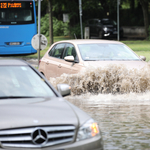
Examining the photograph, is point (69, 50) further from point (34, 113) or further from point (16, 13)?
point (16, 13)

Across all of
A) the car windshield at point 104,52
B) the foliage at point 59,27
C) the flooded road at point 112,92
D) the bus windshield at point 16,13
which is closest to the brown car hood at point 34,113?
the flooded road at point 112,92

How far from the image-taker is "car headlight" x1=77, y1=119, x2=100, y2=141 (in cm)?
461

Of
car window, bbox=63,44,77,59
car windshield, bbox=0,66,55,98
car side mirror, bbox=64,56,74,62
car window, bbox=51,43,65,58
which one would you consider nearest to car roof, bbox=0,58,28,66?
car windshield, bbox=0,66,55,98

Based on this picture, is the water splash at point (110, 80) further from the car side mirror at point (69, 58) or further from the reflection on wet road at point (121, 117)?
the car side mirror at point (69, 58)

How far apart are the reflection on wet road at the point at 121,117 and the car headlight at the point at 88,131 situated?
68.1 inches

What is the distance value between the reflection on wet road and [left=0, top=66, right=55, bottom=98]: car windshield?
4.50 ft

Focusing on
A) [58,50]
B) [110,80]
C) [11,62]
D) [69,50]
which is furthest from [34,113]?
[58,50]

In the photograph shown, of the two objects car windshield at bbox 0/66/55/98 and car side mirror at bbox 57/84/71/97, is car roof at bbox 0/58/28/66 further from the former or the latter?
car side mirror at bbox 57/84/71/97

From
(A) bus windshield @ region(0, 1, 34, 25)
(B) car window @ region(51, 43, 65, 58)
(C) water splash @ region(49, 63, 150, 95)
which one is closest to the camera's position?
(C) water splash @ region(49, 63, 150, 95)

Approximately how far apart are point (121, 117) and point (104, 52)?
3501 mm

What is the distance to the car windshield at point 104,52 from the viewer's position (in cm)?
1191

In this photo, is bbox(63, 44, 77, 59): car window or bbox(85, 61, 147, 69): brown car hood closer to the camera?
bbox(85, 61, 147, 69): brown car hood

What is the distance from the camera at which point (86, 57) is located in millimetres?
11789

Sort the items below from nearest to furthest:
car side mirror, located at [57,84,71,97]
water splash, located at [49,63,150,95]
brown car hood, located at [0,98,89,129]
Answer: brown car hood, located at [0,98,89,129] → car side mirror, located at [57,84,71,97] → water splash, located at [49,63,150,95]
